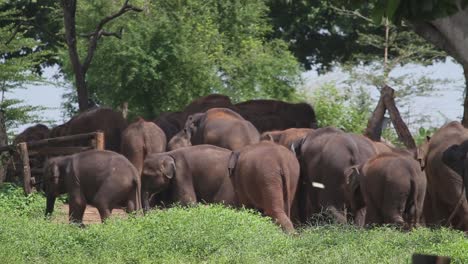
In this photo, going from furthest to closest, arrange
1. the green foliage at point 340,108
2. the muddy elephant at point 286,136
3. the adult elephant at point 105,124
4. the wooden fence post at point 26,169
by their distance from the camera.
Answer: the green foliage at point 340,108 < the adult elephant at point 105,124 < the wooden fence post at point 26,169 < the muddy elephant at point 286,136

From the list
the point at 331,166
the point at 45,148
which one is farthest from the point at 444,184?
the point at 45,148

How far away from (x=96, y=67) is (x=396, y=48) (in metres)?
12.7

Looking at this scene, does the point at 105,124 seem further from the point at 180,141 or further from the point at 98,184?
the point at 98,184

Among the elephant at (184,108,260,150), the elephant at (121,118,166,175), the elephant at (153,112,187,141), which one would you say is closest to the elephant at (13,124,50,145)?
the elephant at (153,112,187,141)

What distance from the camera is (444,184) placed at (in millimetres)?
19062

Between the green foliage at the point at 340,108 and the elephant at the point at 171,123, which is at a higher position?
the elephant at the point at 171,123

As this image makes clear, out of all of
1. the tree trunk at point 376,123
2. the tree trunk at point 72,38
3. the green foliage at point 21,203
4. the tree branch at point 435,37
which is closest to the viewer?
the tree branch at point 435,37

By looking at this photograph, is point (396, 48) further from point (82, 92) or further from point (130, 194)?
point (130, 194)

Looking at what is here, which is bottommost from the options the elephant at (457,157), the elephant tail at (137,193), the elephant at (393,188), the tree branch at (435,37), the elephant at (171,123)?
the elephant at (171,123)

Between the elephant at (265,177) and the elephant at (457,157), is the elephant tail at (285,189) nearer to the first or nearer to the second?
the elephant at (265,177)

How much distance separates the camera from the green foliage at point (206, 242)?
45.0 feet

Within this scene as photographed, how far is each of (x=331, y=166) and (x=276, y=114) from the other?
224 inches

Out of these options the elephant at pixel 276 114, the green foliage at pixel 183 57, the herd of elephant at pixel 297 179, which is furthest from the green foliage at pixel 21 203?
the green foliage at pixel 183 57

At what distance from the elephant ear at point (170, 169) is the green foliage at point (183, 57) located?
8234 millimetres
